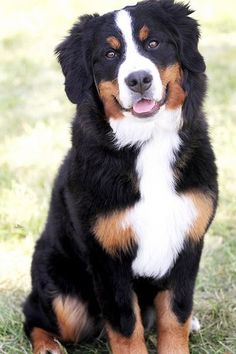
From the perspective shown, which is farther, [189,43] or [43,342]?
[43,342]

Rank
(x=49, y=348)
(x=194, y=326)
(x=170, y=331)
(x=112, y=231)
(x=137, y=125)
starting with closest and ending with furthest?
(x=112, y=231)
(x=137, y=125)
(x=170, y=331)
(x=49, y=348)
(x=194, y=326)

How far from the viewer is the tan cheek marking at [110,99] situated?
3856 mm

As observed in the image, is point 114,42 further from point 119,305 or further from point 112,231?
point 119,305

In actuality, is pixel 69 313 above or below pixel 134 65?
below

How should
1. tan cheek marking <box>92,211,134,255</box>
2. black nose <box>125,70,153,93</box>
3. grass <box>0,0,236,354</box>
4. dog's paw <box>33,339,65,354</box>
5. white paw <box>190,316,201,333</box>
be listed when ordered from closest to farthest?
black nose <box>125,70,153,93</box> → tan cheek marking <box>92,211,134,255</box> → dog's paw <box>33,339,65,354</box> → white paw <box>190,316,201,333</box> → grass <box>0,0,236,354</box>

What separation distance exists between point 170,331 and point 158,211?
2.28 feet

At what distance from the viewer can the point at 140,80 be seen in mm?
3664

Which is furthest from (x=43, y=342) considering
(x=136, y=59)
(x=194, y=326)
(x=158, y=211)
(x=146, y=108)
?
(x=136, y=59)

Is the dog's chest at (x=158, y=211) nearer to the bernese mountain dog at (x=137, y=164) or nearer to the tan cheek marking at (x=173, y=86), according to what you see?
the bernese mountain dog at (x=137, y=164)

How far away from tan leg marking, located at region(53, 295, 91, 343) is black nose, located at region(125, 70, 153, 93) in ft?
4.28

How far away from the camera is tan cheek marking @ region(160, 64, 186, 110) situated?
3803mm

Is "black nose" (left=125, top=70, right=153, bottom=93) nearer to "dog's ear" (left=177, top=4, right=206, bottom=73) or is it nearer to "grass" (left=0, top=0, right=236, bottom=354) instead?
"dog's ear" (left=177, top=4, right=206, bottom=73)

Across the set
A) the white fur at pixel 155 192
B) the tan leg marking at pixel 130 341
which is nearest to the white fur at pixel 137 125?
the white fur at pixel 155 192

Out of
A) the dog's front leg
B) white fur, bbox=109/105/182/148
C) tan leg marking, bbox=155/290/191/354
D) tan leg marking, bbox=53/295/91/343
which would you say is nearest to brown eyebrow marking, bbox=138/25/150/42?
white fur, bbox=109/105/182/148
